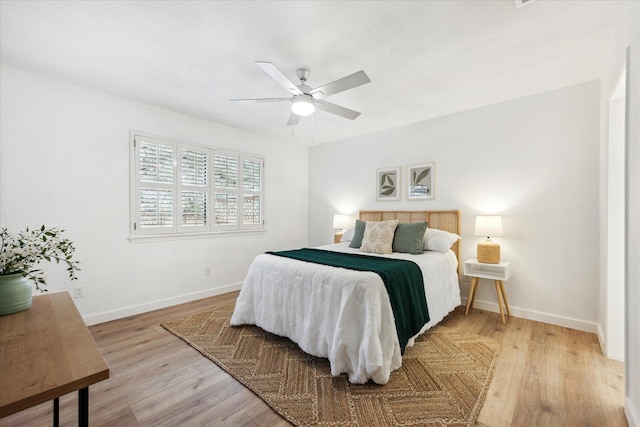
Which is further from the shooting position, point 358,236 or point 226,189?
point 226,189

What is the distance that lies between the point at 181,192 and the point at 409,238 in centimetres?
297

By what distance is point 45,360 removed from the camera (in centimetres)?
90

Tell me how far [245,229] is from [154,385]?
2.71 meters

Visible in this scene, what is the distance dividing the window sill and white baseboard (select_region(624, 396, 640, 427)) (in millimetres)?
4231

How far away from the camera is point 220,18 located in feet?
6.36

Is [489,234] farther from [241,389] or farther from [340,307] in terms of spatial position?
[241,389]

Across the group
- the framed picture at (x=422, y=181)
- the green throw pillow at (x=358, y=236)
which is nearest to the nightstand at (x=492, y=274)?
the framed picture at (x=422, y=181)

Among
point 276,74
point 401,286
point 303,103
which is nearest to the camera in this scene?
point 276,74

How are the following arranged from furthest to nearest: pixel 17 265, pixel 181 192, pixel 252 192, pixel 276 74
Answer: pixel 252 192 < pixel 181 192 < pixel 276 74 < pixel 17 265

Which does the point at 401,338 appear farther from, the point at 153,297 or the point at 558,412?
the point at 153,297

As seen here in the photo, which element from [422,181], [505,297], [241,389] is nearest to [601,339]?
[505,297]

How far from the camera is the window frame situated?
3.38m

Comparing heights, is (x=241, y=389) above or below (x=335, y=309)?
below

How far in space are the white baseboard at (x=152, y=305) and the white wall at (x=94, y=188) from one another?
0.01 meters
